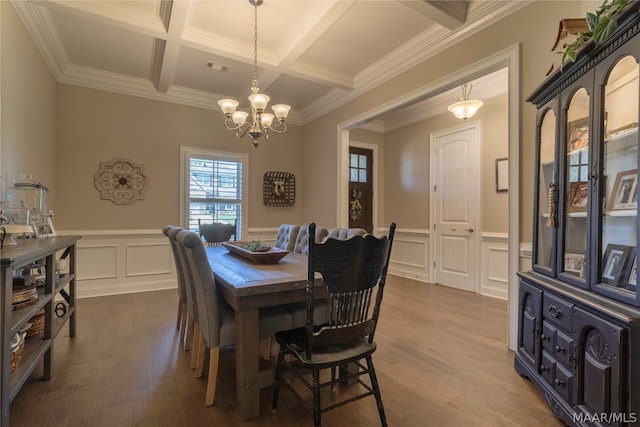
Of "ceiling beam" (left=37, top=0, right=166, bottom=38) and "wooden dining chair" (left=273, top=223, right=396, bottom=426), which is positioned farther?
"ceiling beam" (left=37, top=0, right=166, bottom=38)

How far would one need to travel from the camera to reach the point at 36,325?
2086mm

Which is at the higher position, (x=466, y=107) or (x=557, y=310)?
(x=466, y=107)

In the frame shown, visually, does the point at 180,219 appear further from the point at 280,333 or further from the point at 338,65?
the point at 280,333

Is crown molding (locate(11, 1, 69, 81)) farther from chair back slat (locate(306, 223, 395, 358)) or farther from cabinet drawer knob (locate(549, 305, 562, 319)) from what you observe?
cabinet drawer knob (locate(549, 305, 562, 319))

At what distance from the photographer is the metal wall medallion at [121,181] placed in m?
4.20

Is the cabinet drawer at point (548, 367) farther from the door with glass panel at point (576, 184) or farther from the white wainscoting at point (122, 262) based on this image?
the white wainscoting at point (122, 262)

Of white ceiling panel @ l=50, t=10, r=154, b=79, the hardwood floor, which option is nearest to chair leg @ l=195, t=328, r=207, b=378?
the hardwood floor

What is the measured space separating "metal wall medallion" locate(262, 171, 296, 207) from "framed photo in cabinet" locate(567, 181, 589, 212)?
167 inches

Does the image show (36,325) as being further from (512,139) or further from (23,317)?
(512,139)

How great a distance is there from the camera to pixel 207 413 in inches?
68.7

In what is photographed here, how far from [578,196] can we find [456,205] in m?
3.12

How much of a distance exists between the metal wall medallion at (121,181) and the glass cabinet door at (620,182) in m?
4.88

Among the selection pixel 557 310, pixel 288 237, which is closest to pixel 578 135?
pixel 557 310

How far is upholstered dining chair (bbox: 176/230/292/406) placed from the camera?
5.78ft
